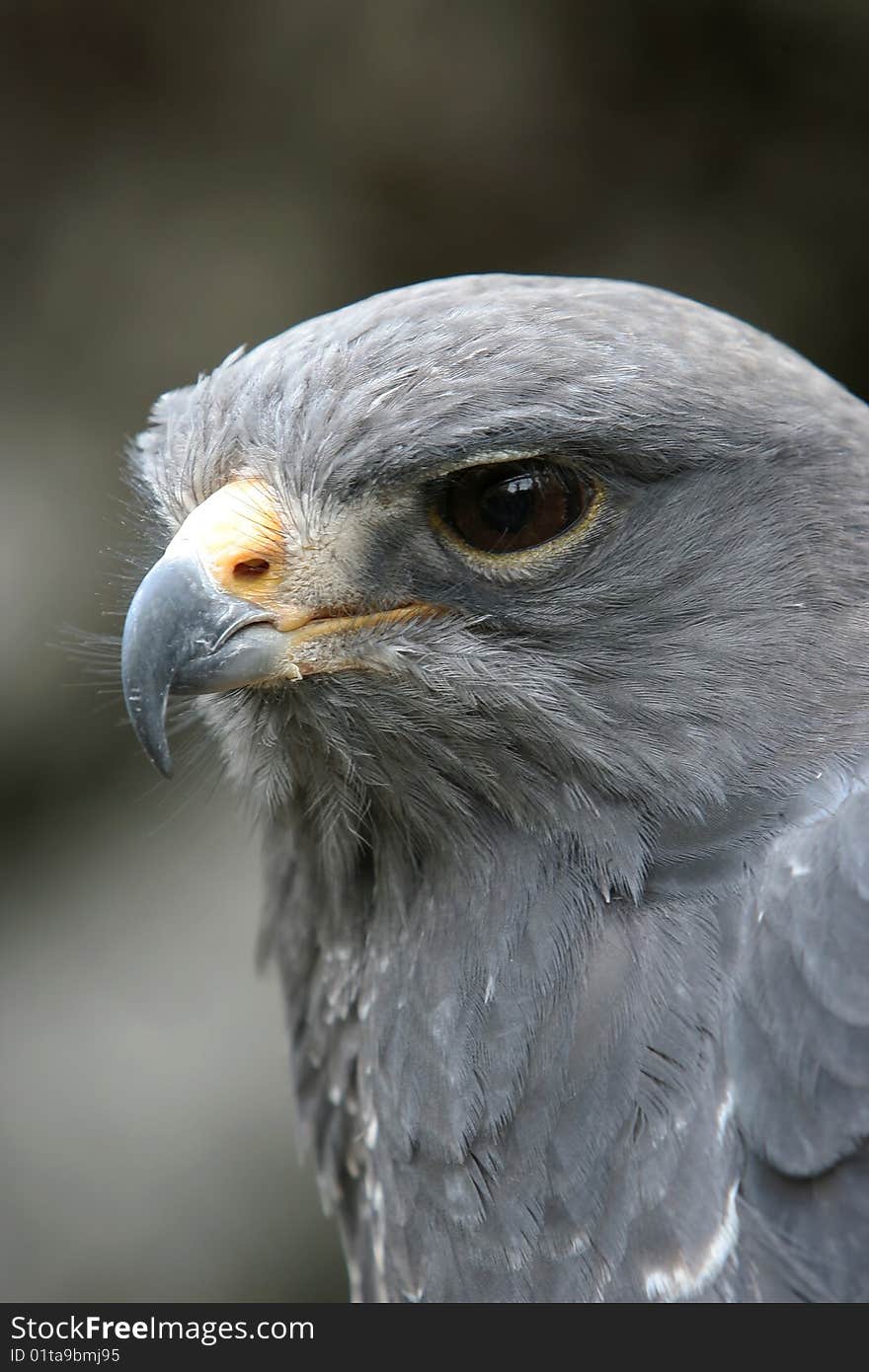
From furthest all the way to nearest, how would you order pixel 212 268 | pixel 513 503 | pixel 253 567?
pixel 212 268
pixel 253 567
pixel 513 503

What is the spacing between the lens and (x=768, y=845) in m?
2.23

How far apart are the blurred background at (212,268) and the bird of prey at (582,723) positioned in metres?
3.20

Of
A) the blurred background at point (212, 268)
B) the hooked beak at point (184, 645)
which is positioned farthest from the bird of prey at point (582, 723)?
A: the blurred background at point (212, 268)

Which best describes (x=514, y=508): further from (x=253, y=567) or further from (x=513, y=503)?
(x=253, y=567)

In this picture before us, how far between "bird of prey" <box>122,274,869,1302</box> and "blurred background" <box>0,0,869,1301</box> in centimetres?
320

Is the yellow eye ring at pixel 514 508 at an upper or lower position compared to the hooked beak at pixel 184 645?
upper

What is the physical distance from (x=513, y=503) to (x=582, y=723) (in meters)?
0.38

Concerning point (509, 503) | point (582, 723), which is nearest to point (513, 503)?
point (509, 503)

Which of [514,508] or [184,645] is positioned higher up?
[514,508]

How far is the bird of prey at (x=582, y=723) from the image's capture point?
2.13 meters

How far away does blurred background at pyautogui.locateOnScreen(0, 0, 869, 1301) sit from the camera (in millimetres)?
5453

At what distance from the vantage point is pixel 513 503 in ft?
7.52

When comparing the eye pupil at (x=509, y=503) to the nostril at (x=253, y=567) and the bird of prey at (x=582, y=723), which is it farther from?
the nostril at (x=253, y=567)
